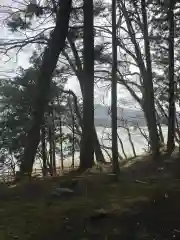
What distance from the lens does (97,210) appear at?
6.23 m

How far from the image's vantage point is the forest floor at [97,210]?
527cm

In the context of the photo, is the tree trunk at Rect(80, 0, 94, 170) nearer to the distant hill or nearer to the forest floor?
the forest floor

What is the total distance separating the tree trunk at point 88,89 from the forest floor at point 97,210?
6.04 feet

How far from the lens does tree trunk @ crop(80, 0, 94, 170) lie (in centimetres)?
1079

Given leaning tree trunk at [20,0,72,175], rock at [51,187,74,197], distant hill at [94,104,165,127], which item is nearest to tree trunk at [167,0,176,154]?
leaning tree trunk at [20,0,72,175]

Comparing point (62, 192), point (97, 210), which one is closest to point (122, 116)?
point (62, 192)

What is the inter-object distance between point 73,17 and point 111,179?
6.15 metres

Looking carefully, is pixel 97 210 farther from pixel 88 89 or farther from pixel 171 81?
pixel 171 81

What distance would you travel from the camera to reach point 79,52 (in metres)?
16.0

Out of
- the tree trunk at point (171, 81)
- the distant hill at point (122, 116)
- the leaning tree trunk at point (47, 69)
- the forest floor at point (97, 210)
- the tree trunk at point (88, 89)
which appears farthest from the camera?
the distant hill at point (122, 116)

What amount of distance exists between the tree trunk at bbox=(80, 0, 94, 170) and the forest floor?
1.84m

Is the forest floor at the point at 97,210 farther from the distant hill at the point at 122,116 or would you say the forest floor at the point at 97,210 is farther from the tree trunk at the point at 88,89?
the distant hill at the point at 122,116

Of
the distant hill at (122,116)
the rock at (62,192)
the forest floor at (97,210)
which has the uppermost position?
the distant hill at (122,116)

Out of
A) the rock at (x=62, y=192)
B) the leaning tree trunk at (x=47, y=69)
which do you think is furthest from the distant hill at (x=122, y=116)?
the rock at (x=62, y=192)
